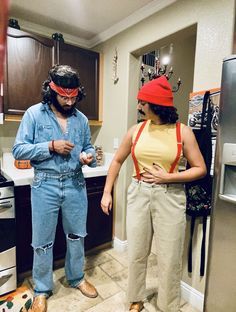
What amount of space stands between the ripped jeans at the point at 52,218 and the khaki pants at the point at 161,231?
17.0 inches

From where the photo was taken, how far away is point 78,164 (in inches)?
63.7

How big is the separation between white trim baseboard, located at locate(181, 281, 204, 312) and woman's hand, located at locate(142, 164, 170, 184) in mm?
1002

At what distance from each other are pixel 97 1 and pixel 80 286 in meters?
2.36

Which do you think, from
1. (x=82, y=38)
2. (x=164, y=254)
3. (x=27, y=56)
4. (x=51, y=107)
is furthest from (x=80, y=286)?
(x=82, y=38)

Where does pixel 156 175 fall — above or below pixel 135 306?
above

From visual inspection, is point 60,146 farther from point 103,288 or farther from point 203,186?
point 103,288

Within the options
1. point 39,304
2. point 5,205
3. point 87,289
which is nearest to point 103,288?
point 87,289

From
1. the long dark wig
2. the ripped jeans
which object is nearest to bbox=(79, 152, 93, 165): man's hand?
the ripped jeans

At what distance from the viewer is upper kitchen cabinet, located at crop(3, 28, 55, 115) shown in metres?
1.96

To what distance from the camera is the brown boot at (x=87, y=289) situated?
67.6 inches

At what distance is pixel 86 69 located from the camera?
238cm

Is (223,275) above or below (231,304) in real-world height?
above

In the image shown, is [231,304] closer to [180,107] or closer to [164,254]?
[164,254]

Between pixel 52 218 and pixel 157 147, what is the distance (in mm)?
896
